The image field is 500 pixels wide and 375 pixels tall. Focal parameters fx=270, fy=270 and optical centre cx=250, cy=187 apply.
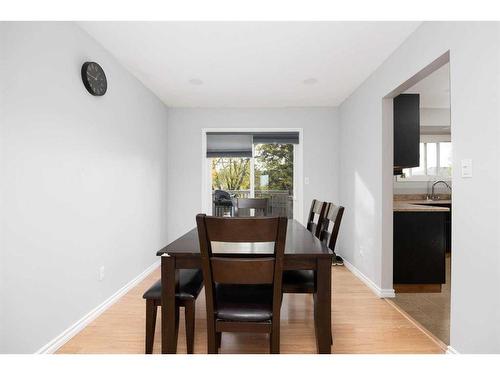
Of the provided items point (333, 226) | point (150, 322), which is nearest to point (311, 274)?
point (333, 226)

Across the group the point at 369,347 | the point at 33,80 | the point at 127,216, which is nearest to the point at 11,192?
the point at 33,80

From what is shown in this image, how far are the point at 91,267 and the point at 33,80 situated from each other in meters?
1.50

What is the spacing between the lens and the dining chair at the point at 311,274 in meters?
1.86

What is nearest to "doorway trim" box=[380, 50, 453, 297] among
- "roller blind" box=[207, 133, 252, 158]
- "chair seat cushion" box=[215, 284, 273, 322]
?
"chair seat cushion" box=[215, 284, 273, 322]

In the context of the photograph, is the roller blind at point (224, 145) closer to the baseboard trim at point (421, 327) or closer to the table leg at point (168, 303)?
the baseboard trim at point (421, 327)

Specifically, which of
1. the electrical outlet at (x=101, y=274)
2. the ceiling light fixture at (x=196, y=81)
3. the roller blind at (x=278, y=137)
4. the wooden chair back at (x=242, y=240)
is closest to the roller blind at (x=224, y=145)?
the roller blind at (x=278, y=137)

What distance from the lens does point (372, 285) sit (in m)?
3.02

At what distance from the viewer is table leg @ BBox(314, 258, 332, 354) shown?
1.56 m

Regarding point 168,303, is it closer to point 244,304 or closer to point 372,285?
point 244,304

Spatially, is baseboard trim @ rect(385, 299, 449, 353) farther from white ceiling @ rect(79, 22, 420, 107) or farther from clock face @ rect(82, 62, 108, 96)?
clock face @ rect(82, 62, 108, 96)

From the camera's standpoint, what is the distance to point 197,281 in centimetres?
190

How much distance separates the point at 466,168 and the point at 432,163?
4.16 meters

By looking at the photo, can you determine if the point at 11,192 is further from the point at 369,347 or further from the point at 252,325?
the point at 369,347

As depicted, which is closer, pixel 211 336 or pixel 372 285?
pixel 211 336
